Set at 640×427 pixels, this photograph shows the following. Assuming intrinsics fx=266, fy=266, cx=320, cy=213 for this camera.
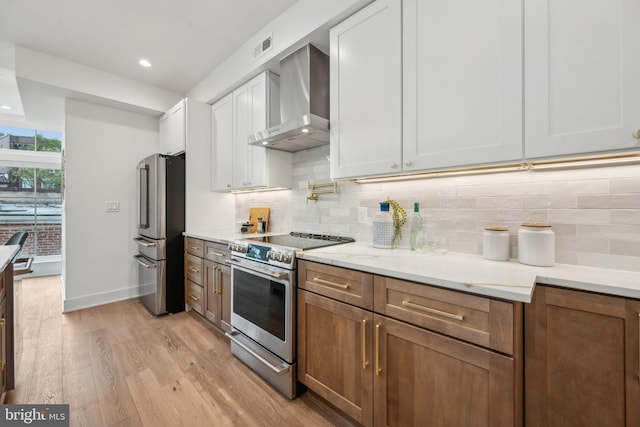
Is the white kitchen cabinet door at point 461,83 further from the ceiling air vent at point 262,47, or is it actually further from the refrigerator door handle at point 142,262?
the refrigerator door handle at point 142,262

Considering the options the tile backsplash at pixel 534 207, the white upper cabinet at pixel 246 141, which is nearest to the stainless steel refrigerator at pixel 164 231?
the white upper cabinet at pixel 246 141

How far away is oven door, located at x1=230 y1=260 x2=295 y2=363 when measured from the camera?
1.65 metres

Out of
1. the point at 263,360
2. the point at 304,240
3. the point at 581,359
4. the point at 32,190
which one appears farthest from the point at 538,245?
the point at 32,190

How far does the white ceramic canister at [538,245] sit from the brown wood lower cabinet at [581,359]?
0.32m

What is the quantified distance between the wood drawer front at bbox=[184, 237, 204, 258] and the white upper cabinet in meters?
0.66

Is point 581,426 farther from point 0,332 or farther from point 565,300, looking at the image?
point 0,332

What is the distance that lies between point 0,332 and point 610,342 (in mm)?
2769

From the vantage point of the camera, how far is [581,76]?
41.3 inches

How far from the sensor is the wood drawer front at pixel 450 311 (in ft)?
3.05

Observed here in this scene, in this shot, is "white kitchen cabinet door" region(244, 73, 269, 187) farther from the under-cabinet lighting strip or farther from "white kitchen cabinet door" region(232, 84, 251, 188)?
the under-cabinet lighting strip

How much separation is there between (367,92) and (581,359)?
5.28 ft

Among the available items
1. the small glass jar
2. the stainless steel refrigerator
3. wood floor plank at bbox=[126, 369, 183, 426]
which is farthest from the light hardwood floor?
the small glass jar

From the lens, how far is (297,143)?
2.38 meters

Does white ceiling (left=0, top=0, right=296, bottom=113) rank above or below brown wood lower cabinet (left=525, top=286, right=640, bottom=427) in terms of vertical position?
above
